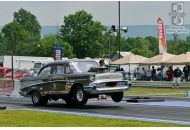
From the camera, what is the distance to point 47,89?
21.4 meters

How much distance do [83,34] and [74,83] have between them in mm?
94203

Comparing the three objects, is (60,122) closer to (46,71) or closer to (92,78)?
(92,78)

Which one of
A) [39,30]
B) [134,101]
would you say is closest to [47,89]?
[134,101]

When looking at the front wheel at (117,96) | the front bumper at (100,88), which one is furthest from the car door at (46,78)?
the front wheel at (117,96)

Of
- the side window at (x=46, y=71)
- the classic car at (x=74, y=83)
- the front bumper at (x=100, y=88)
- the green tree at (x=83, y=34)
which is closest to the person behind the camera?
the front bumper at (x=100, y=88)

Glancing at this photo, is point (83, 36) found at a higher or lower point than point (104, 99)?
higher

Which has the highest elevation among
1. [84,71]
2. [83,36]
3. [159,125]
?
[83,36]

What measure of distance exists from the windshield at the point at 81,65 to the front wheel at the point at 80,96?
74 cm

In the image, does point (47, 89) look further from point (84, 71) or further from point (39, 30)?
point (39, 30)

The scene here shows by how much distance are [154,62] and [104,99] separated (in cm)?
2589

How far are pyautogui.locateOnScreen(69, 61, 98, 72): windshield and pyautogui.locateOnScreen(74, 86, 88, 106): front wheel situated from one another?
74cm

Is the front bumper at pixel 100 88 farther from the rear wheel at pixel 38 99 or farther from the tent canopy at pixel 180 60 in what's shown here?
the tent canopy at pixel 180 60

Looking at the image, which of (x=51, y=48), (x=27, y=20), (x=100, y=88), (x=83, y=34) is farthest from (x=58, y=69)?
(x=27, y=20)

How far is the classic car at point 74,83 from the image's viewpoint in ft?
64.6
